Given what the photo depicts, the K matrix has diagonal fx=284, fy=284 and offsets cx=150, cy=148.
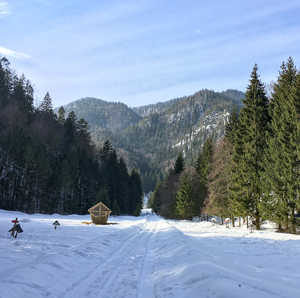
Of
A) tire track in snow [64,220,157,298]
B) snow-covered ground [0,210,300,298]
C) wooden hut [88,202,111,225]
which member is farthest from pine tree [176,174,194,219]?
tire track in snow [64,220,157,298]

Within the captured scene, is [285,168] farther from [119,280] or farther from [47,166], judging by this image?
[47,166]

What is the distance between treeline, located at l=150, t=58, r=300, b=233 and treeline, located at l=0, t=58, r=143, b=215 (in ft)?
122

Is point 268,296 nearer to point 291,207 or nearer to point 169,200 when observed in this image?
point 291,207

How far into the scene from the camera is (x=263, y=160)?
26.6m

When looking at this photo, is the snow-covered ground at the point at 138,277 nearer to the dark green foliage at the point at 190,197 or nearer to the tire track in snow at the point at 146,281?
the tire track in snow at the point at 146,281

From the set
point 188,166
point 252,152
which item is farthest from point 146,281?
point 188,166

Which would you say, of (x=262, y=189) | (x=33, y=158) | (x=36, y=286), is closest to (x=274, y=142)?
(x=262, y=189)

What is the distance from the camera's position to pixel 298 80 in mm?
24438

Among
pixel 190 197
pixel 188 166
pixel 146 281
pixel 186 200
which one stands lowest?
pixel 146 281

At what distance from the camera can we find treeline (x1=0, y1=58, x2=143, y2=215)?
55688mm

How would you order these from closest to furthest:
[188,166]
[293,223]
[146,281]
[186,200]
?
[146,281]
[293,223]
[186,200]
[188,166]

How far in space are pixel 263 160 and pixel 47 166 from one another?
148 ft

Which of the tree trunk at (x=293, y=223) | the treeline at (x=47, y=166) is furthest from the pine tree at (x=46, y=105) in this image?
the tree trunk at (x=293, y=223)

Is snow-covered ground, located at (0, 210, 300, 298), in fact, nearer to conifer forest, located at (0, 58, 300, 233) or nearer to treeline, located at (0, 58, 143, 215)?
conifer forest, located at (0, 58, 300, 233)
